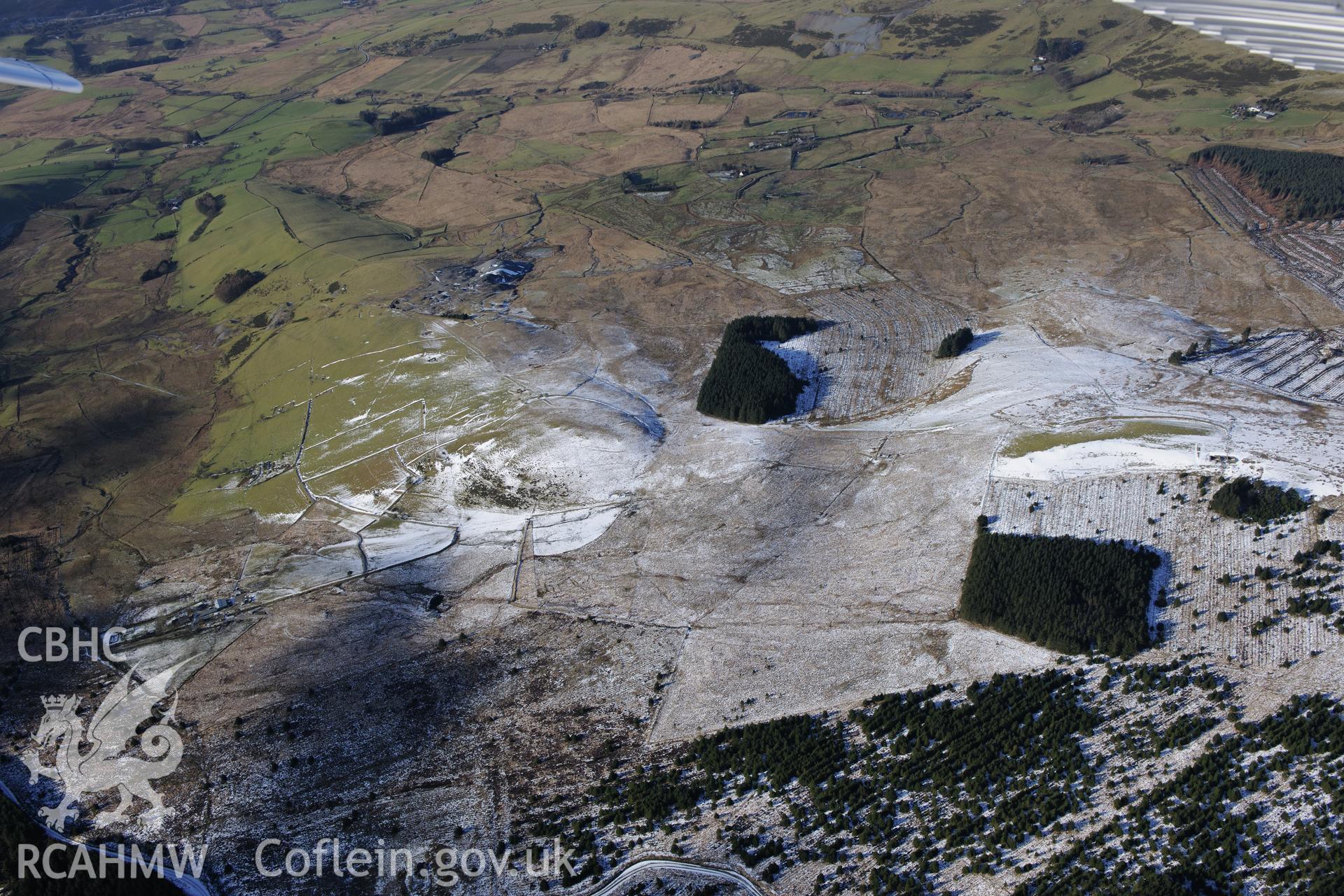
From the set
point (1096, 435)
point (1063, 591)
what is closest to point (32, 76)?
point (1063, 591)

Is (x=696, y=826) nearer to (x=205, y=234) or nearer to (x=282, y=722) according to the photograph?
(x=282, y=722)

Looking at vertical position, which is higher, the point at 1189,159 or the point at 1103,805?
the point at 1189,159

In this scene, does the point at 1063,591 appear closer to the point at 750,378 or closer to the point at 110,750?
the point at 750,378

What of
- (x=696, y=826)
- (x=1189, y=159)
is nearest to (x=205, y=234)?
(x=696, y=826)

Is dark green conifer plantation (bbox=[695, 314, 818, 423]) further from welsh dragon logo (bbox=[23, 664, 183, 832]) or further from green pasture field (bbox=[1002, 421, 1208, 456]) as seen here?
welsh dragon logo (bbox=[23, 664, 183, 832])

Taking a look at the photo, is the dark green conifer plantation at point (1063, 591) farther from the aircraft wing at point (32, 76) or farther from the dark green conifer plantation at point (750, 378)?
the aircraft wing at point (32, 76)

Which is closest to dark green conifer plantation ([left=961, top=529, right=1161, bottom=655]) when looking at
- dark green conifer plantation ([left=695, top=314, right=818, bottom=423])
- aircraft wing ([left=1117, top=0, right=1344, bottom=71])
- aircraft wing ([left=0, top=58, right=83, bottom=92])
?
dark green conifer plantation ([left=695, top=314, right=818, bottom=423])
